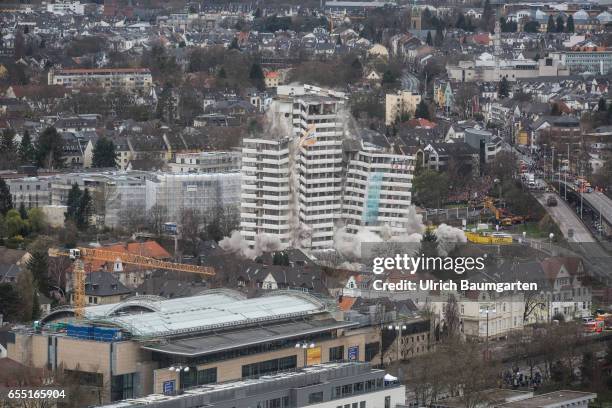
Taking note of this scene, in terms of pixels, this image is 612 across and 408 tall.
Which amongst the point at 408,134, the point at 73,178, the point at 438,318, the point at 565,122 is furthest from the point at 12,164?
the point at 438,318

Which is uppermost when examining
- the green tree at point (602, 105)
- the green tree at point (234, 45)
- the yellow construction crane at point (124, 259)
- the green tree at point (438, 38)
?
the green tree at point (438, 38)

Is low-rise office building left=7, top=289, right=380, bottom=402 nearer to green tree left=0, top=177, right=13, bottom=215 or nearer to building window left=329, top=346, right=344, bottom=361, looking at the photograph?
building window left=329, top=346, right=344, bottom=361

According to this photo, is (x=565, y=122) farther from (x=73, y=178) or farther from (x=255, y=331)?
(x=255, y=331)

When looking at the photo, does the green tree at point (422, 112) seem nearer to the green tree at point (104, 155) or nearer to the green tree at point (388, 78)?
the green tree at point (388, 78)

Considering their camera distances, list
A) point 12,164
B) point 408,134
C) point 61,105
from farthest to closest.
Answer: point 61,105 < point 408,134 < point 12,164

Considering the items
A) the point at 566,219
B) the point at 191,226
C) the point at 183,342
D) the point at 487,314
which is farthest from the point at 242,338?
the point at 566,219

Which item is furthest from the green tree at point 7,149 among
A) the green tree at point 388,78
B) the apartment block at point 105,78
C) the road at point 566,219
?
the green tree at point 388,78

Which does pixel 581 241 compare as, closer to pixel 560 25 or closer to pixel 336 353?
pixel 336 353
